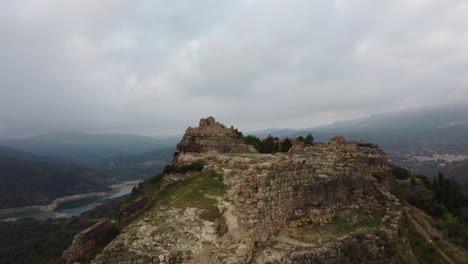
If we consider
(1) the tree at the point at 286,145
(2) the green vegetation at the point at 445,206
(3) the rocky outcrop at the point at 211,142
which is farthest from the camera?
(1) the tree at the point at 286,145

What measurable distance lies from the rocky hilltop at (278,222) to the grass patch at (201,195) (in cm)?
5

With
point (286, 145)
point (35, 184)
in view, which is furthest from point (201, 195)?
point (35, 184)

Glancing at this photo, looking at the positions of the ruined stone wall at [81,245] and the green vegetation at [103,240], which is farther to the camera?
the ruined stone wall at [81,245]

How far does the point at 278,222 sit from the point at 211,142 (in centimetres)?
2235

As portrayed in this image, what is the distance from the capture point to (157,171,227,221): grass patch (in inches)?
567

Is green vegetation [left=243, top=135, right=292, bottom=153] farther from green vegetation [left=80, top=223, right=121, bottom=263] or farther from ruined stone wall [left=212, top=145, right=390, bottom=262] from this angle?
green vegetation [left=80, top=223, right=121, bottom=263]

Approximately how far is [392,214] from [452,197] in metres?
21.4

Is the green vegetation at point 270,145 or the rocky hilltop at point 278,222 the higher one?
the green vegetation at point 270,145

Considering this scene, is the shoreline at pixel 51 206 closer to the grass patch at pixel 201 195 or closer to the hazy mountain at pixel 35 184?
the hazy mountain at pixel 35 184

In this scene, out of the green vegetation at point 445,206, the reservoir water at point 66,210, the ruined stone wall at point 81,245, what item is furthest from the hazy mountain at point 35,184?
the green vegetation at point 445,206

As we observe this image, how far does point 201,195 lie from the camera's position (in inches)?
637

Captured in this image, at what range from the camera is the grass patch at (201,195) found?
14.4 m

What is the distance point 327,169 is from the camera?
15.2 m

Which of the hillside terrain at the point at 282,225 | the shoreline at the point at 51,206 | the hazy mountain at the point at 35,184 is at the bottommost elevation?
the shoreline at the point at 51,206
